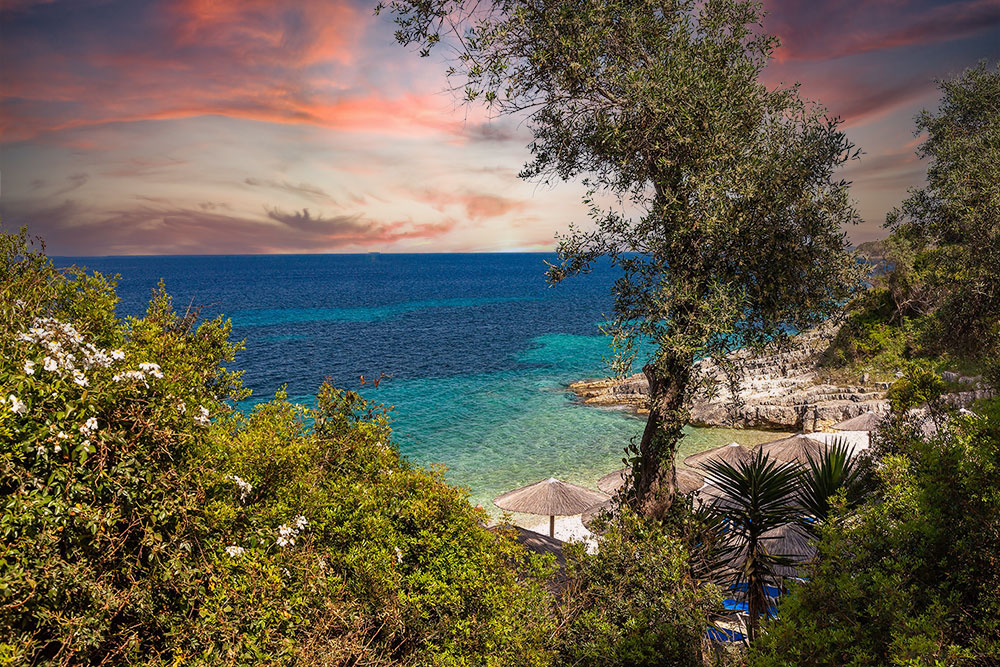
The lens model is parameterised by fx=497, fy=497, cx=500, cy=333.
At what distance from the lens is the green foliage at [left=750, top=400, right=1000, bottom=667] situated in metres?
3.92

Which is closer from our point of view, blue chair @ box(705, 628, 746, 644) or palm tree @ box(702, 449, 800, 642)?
blue chair @ box(705, 628, 746, 644)

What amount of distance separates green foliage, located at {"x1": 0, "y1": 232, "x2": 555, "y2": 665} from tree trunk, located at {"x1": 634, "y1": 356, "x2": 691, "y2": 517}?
3.81 m

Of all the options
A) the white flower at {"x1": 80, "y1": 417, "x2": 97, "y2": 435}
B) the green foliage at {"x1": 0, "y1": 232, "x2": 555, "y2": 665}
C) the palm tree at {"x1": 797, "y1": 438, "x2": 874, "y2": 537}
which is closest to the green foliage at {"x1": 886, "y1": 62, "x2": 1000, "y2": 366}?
the palm tree at {"x1": 797, "y1": 438, "x2": 874, "y2": 537}

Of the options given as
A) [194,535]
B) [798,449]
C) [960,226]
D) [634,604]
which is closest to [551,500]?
[798,449]

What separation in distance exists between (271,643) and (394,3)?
1104 cm

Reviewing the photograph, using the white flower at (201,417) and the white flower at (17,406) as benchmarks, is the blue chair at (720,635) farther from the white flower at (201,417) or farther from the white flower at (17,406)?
the white flower at (17,406)

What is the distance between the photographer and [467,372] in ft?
151

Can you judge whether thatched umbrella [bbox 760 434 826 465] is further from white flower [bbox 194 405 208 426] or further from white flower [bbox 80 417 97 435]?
white flower [bbox 80 417 97 435]

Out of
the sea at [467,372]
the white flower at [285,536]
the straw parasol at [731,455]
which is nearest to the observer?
the white flower at [285,536]

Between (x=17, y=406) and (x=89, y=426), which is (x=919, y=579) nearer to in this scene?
(x=89, y=426)

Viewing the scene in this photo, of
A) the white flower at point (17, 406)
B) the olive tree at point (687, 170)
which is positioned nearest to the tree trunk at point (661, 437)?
the olive tree at point (687, 170)

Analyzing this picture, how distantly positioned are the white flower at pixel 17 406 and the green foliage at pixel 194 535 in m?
0.02

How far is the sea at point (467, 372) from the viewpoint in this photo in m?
26.6

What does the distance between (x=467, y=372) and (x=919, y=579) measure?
42083mm
